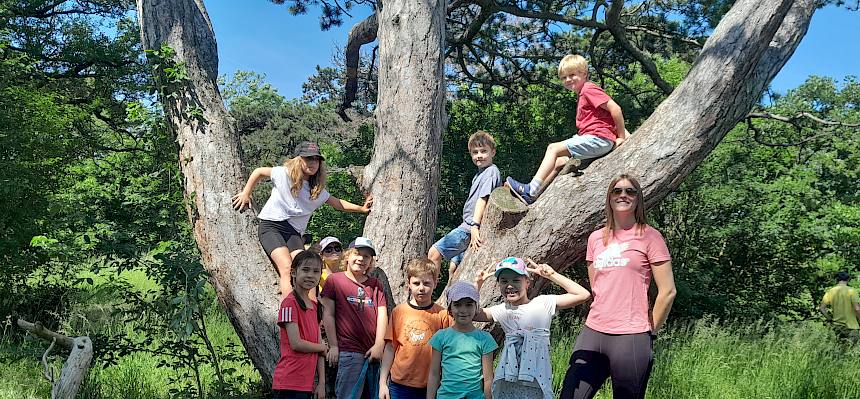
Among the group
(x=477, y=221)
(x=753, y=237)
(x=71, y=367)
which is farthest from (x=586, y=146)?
(x=753, y=237)

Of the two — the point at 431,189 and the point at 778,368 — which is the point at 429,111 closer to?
the point at 431,189

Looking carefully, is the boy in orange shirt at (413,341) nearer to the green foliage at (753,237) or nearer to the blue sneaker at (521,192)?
the blue sneaker at (521,192)

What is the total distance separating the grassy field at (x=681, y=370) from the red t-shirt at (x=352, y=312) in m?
1.90

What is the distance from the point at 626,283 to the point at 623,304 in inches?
4.3

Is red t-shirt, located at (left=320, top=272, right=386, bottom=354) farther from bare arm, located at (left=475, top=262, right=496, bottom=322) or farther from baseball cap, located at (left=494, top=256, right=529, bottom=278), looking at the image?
baseball cap, located at (left=494, top=256, right=529, bottom=278)

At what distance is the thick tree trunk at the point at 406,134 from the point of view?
5.00 metres

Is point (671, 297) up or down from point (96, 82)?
down

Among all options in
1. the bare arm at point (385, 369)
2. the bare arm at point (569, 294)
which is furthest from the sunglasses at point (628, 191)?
the bare arm at point (385, 369)

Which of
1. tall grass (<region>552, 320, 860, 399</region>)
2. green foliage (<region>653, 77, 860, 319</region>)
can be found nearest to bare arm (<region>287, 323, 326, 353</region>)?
tall grass (<region>552, 320, 860, 399</region>)

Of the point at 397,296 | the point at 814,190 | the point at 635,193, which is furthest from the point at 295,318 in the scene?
the point at 814,190

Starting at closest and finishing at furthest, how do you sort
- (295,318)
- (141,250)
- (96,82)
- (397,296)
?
1. (295,318)
2. (397,296)
3. (141,250)
4. (96,82)

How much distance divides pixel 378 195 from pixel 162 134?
1822 millimetres

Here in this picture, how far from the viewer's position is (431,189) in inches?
204

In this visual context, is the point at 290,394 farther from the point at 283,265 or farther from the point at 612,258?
the point at 612,258
